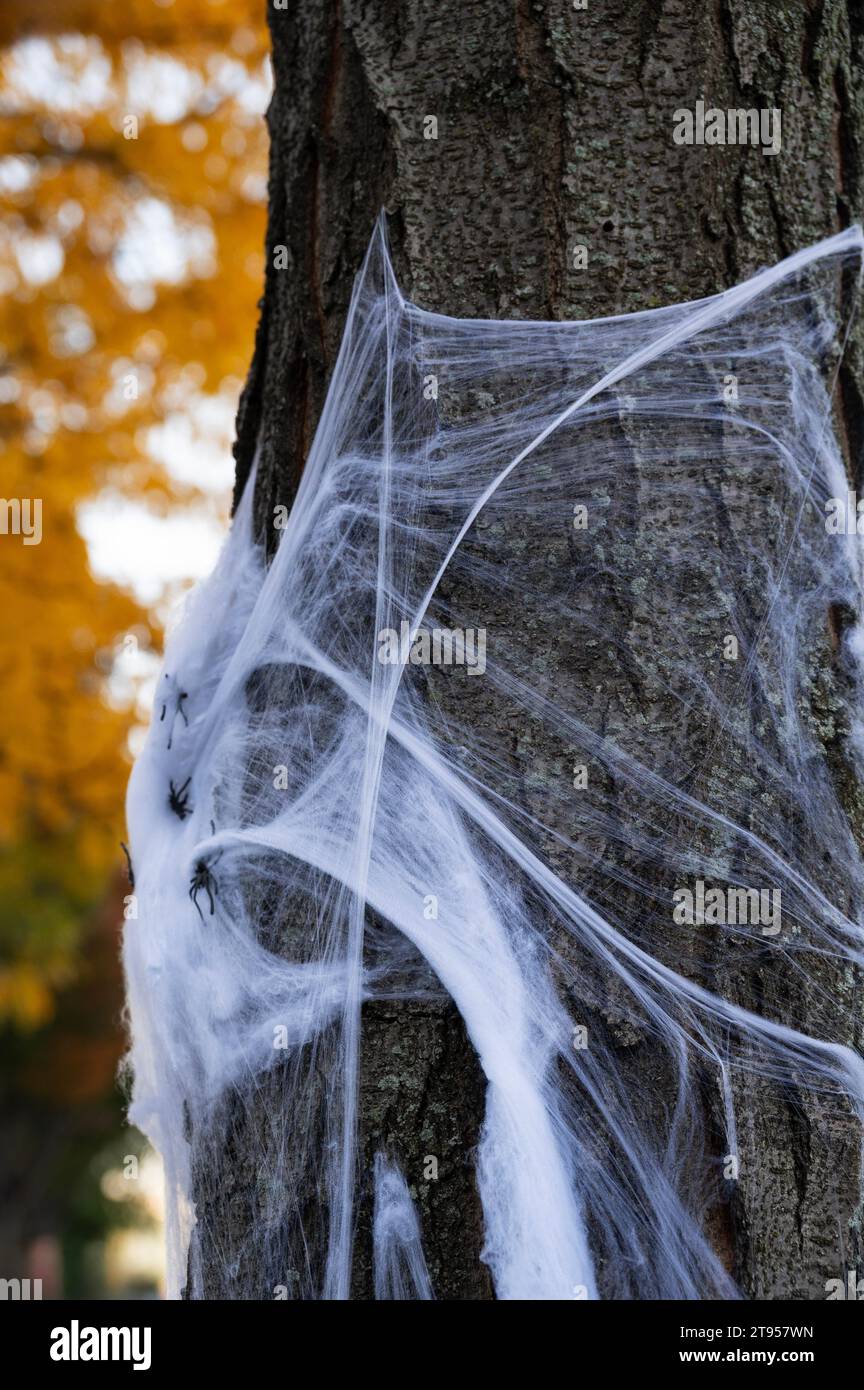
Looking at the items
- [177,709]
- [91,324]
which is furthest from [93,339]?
[177,709]

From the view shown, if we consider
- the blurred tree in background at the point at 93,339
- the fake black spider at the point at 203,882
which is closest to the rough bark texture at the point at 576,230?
the fake black spider at the point at 203,882

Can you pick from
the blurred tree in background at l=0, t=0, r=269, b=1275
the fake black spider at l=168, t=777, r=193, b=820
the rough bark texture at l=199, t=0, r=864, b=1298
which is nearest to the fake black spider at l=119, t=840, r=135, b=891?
the fake black spider at l=168, t=777, r=193, b=820

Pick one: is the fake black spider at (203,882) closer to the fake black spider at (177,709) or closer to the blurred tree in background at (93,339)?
the fake black spider at (177,709)

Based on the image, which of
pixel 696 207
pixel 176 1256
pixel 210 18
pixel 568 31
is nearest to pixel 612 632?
pixel 696 207

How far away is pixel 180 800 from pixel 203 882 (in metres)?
0.15

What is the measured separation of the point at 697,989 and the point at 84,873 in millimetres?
9605

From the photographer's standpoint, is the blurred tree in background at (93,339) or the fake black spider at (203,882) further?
the blurred tree in background at (93,339)

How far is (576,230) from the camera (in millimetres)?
1271

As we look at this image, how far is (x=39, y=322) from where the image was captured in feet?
17.5

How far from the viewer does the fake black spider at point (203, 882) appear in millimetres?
1363

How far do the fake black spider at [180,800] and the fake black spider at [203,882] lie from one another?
10 cm

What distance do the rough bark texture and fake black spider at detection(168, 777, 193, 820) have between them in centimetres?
37

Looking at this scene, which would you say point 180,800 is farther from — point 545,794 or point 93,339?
point 93,339
